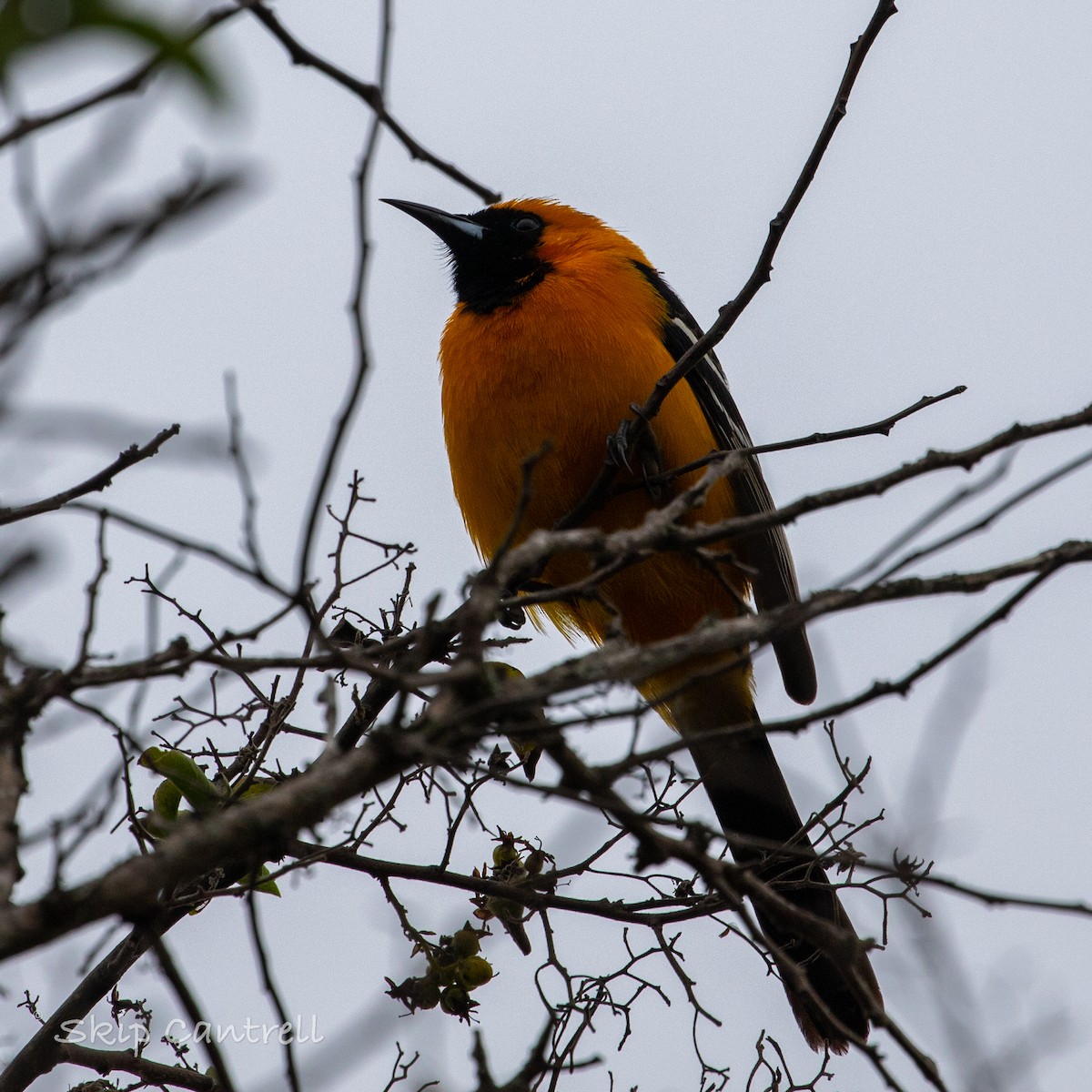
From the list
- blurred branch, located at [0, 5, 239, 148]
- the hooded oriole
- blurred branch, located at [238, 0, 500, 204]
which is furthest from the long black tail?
blurred branch, located at [0, 5, 239, 148]

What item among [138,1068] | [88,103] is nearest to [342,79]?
[88,103]

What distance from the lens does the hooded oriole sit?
446 cm

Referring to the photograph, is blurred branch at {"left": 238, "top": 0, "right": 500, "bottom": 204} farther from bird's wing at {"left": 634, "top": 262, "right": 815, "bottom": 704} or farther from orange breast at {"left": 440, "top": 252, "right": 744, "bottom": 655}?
bird's wing at {"left": 634, "top": 262, "right": 815, "bottom": 704}

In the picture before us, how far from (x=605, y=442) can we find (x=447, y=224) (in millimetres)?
1825

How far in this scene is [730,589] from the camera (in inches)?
111

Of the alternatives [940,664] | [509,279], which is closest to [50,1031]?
[940,664]

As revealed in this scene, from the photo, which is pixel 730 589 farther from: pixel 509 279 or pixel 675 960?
pixel 509 279

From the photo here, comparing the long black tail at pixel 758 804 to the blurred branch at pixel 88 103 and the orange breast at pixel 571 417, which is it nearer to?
the orange breast at pixel 571 417

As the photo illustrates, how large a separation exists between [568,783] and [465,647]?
0.32 metres

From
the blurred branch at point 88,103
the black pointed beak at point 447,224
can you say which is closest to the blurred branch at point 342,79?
the blurred branch at point 88,103

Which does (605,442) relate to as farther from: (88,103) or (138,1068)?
(88,103)

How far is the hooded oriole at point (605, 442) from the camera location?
14.6 feet

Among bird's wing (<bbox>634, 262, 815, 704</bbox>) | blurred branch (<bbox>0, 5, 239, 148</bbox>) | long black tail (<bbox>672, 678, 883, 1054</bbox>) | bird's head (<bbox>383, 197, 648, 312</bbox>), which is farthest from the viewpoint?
bird's head (<bbox>383, 197, 648, 312</bbox>)

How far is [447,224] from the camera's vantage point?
5.75m
